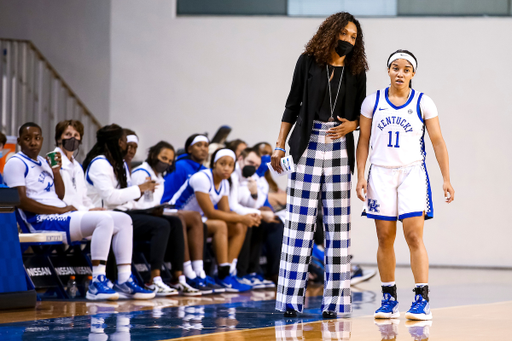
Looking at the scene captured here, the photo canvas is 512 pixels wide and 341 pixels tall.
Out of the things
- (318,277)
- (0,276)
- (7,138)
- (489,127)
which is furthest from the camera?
(489,127)

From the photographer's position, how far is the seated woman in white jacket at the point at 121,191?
193 inches

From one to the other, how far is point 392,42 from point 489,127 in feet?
5.39

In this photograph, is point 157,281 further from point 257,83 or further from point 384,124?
point 257,83

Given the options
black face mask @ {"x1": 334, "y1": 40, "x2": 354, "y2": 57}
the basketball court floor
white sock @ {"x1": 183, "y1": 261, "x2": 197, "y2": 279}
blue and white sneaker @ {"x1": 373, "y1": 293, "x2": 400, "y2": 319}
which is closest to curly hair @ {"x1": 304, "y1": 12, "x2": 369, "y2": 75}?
black face mask @ {"x1": 334, "y1": 40, "x2": 354, "y2": 57}

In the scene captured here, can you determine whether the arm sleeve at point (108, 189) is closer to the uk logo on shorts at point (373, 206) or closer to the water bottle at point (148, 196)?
the water bottle at point (148, 196)

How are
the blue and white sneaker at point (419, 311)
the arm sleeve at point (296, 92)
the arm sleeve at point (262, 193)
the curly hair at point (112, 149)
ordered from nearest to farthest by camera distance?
the blue and white sneaker at point (419, 311)
the arm sleeve at point (296, 92)
the curly hair at point (112, 149)
the arm sleeve at point (262, 193)

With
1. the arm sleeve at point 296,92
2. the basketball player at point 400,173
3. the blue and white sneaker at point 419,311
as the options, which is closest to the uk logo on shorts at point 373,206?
the basketball player at point 400,173

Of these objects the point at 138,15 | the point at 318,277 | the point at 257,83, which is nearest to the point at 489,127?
the point at 257,83

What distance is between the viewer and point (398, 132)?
11.3ft

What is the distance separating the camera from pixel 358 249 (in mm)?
8961

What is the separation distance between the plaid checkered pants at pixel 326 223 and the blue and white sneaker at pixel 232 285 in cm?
187

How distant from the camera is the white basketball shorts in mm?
3414

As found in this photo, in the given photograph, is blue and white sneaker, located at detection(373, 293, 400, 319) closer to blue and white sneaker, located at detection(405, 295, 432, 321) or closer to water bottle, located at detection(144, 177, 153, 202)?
blue and white sneaker, located at detection(405, 295, 432, 321)

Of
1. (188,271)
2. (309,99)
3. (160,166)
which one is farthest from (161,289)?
(309,99)
